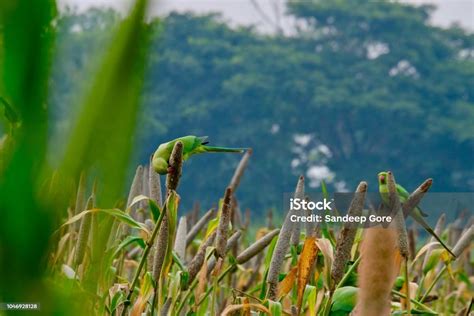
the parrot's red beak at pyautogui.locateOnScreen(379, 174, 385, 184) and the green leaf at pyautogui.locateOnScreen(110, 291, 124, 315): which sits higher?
the parrot's red beak at pyautogui.locateOnScreen(379, 174, 385, 184)

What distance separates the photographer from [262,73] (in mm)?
20797

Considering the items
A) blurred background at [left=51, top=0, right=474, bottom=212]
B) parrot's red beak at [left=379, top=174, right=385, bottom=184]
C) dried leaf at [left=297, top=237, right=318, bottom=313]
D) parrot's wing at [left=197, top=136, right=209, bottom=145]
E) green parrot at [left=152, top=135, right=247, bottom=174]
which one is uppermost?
blurred background at [left=51, top=0, right=474, bottom=212]

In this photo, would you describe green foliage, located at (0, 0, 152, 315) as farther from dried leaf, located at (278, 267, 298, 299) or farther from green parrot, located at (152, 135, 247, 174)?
dried leaf, located at (278, 267, 298, 299)

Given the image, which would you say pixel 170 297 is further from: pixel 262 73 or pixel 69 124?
pixel 262 73

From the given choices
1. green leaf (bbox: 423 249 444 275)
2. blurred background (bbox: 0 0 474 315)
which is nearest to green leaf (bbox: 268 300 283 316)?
green leaf (bbox: 423 249 444 275)

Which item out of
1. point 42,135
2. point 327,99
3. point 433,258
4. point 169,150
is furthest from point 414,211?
point 327,99

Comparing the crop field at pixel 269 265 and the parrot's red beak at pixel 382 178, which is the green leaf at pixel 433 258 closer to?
the crop field at pixel 269 265

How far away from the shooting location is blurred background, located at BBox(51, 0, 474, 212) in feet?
65.6

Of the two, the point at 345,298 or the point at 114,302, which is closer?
the point at 345,298

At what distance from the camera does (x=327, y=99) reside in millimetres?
19750

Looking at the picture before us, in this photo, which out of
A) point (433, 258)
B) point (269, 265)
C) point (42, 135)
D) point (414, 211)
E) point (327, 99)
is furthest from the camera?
point (327, 99)

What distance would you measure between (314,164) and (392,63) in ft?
10.4

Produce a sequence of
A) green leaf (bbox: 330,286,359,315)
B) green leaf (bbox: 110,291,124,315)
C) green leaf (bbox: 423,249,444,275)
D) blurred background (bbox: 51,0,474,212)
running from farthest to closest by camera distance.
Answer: blurred background (bbox: 51,0,474,212), green leaf (bbox: 423,249,444,275), green leaf (bbox: 110,291,124,315), green leaf (bbox: 330,286,359,315)

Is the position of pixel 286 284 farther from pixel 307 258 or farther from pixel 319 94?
pixel 319 94
